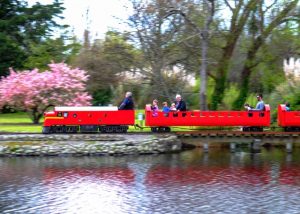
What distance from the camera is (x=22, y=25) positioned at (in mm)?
49094

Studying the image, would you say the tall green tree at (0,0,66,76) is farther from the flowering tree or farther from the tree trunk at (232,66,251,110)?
Answer: the tree trunk at (232,66,251,110)

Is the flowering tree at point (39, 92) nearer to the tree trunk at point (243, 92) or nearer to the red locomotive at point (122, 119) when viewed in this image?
the red locomotive at point (122, 119)

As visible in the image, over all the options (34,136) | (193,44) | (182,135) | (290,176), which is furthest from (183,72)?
(290,176)

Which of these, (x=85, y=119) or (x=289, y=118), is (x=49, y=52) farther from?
(x=289, y=118)

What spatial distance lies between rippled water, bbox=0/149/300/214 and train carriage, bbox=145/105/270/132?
2277 millimetres

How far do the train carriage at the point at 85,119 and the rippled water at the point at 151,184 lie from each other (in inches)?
113

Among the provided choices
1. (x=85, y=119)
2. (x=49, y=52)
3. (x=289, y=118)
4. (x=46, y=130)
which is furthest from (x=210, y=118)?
(x=49, y=52)

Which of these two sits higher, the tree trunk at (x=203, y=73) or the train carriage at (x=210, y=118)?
the tree trunk at (x=203, y=73)

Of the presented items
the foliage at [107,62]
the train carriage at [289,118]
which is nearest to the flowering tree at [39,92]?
the foliage at [107,62]

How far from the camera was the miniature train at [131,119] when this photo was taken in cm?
2572

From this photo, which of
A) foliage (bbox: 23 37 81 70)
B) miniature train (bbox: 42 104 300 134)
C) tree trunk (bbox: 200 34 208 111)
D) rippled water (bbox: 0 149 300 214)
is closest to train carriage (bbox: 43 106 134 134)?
miniature train (bbox: 42 104 300 134)

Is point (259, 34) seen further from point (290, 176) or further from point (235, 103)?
point (290, 176)

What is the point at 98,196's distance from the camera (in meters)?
15.7

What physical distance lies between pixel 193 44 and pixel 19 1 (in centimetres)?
2305
